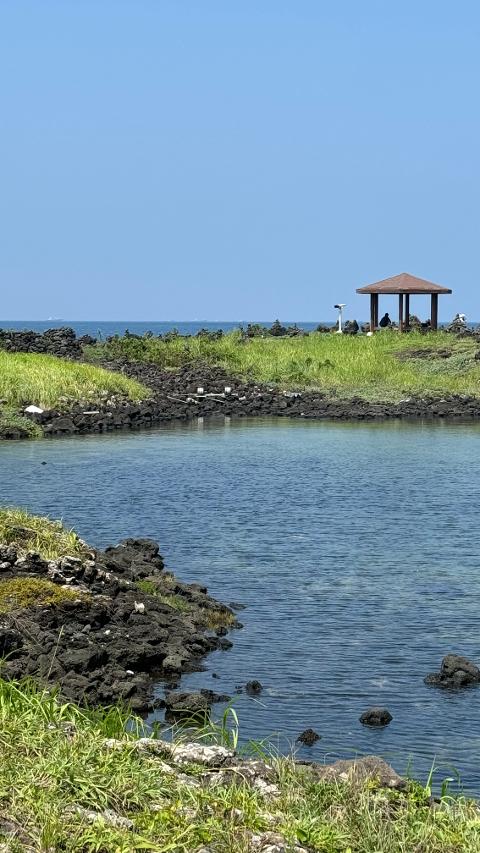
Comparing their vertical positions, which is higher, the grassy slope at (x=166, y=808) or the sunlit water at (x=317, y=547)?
the grassy slope at (x=166, y=808)

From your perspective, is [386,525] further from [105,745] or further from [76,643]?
[105,745]

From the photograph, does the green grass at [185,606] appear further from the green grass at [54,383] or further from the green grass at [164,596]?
the green grass at [54,383]

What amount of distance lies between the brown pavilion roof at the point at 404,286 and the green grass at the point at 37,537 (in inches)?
1947

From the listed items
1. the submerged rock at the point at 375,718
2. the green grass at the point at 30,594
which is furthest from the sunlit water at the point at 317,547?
the green grass at the point at 30,594

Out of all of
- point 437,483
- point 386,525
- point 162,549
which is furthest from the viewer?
point 437,483

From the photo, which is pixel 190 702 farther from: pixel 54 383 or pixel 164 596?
pixel 54 383

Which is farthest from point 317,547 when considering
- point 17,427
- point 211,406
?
point 211,406

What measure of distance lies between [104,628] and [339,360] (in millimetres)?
43753

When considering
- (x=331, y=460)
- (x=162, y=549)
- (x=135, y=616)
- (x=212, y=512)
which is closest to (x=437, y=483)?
(x=331, y=460)

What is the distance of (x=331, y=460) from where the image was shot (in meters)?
37.1

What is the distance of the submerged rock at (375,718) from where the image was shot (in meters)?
12.9

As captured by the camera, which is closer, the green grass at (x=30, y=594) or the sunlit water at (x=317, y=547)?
the sunlit water at (x=317, y=547)

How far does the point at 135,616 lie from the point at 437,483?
58.8 ft

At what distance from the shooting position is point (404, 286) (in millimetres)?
65250
